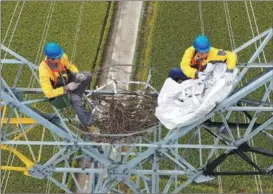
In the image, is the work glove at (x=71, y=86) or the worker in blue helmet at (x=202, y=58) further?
the work glove at (x=71, y=86)

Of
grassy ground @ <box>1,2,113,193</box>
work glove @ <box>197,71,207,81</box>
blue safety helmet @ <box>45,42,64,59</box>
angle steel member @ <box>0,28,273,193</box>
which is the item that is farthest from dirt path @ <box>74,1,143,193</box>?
work glove @ <box>197,71,207,81</box>

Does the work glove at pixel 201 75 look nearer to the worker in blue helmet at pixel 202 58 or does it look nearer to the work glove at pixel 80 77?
the worker in blue helmet at pixel 202 58

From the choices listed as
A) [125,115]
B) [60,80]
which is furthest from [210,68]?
[60,80]

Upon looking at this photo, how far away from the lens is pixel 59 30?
50.7 feet

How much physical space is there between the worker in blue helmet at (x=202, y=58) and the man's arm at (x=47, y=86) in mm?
1970

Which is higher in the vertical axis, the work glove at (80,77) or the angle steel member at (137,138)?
the work glove at (80,77)

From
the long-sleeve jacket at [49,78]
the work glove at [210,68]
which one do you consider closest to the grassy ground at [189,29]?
the long-sleeve jacket at [49,78]

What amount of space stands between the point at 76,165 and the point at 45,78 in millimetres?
5204

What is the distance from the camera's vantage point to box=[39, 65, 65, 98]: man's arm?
23.6ft

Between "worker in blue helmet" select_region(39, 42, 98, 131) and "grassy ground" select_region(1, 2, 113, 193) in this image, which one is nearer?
"worker in blue helmet" select_region(39, 42, 98, 131)

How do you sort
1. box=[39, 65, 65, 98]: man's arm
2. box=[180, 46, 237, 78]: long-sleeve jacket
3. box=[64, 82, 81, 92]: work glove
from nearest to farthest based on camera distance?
box=[180, 46, 237, 78]: long-sleeve jacket
box=[39, 65, 65, 98]: man's arm
box=[64, 82, 81, 92]: work glove

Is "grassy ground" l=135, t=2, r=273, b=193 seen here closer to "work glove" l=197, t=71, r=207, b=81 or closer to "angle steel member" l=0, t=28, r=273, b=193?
"angle steel member" l=0, t=28, r=273, b=193

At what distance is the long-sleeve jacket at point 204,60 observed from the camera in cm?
702

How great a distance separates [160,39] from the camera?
15.2 metres
